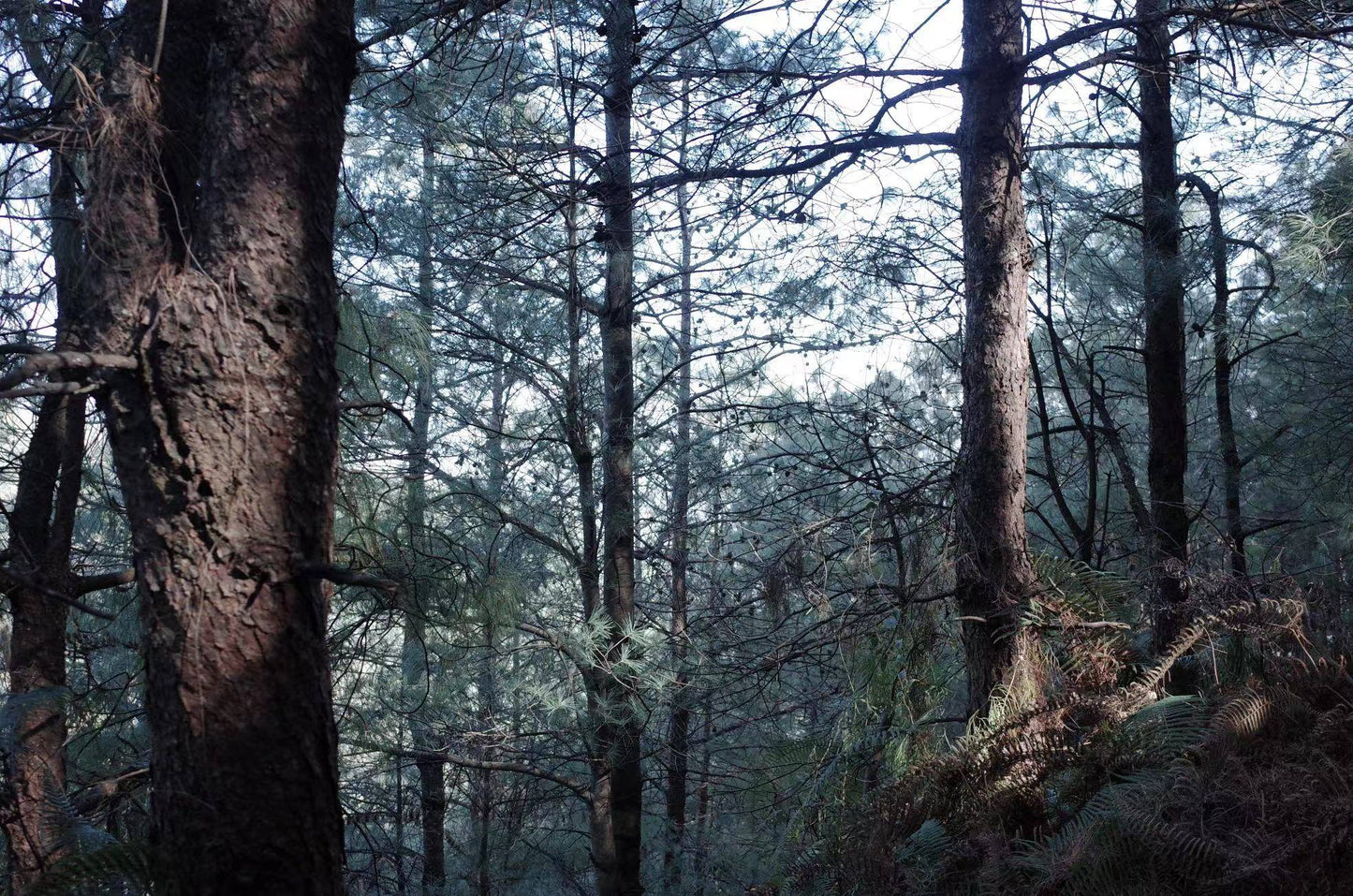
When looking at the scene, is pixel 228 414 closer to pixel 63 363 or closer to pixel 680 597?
pixel 63 363

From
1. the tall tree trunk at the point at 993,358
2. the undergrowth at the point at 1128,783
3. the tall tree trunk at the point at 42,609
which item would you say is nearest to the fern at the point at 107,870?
the tall tree trunk at the point at 42,609

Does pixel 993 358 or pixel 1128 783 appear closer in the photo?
pixel 1128 783

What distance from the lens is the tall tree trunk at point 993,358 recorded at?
344cm

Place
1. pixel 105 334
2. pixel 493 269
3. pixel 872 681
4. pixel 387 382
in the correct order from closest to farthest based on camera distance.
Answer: pixel 105 334 < pixel 872 681 < pixel 493 269 < pixel 387 382

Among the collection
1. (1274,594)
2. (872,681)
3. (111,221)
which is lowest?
(872,681)

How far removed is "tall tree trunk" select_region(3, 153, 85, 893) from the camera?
11.1 ft

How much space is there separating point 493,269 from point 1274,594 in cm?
501

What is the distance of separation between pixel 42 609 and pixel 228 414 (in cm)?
277

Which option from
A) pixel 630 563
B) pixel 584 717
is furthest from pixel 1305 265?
pixel 584 717

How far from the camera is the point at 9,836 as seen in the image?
3.35 meters

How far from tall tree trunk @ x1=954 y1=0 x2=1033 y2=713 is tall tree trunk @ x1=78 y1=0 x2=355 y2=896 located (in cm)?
237

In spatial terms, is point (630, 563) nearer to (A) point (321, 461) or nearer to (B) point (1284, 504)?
(A) point (321, 461)

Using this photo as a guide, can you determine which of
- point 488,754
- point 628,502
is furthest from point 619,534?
point 488,754

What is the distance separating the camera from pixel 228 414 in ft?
6.61
